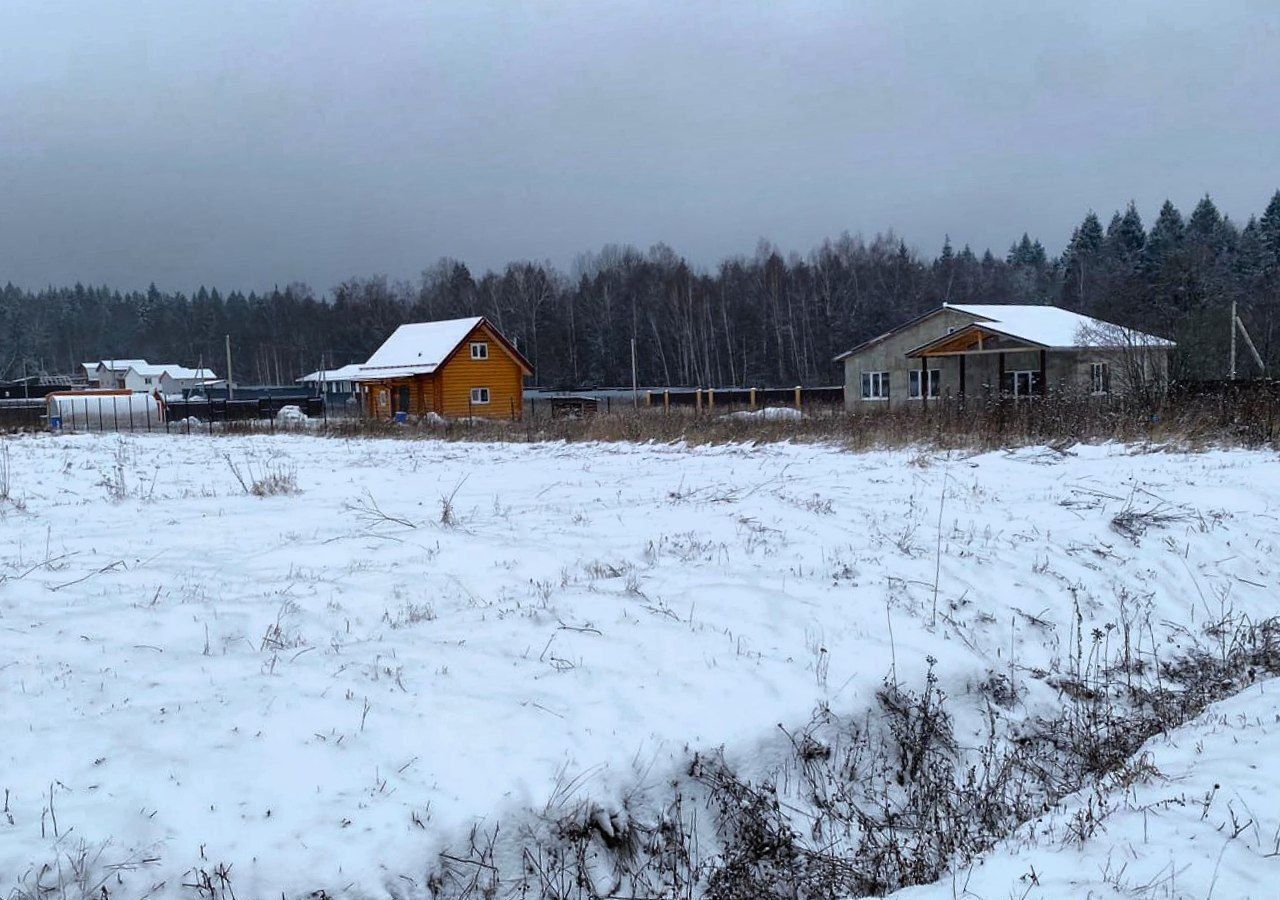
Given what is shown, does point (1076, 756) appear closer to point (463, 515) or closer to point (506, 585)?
point (506, 585)

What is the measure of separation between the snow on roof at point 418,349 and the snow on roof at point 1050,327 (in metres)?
23.1

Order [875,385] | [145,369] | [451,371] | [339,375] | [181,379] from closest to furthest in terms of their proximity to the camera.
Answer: [875,385]
[451,371]
[339,375]
[145,369]
[181,379]

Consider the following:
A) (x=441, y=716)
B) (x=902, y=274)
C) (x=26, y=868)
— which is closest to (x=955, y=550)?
(x=441, y=716)

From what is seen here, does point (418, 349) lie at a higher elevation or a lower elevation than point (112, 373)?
lower

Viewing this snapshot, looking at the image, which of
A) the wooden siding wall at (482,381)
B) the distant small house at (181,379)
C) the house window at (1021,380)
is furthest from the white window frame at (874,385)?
the distant small house at (181,379)

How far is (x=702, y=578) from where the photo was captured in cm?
632

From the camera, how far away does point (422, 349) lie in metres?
43.6

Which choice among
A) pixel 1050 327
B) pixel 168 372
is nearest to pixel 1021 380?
pixel 1050 327

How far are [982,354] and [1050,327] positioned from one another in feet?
9.00

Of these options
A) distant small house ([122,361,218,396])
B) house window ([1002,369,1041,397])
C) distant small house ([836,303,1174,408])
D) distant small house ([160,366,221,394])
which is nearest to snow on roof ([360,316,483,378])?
distant small house ([836,303,1174,408])

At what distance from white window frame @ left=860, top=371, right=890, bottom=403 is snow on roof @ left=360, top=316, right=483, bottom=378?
61.9 feet

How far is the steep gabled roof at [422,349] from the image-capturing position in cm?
4219

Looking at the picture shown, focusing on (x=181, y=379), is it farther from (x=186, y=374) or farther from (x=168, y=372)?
(x=168, y=372)

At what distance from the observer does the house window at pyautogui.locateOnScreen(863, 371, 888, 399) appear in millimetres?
39875
